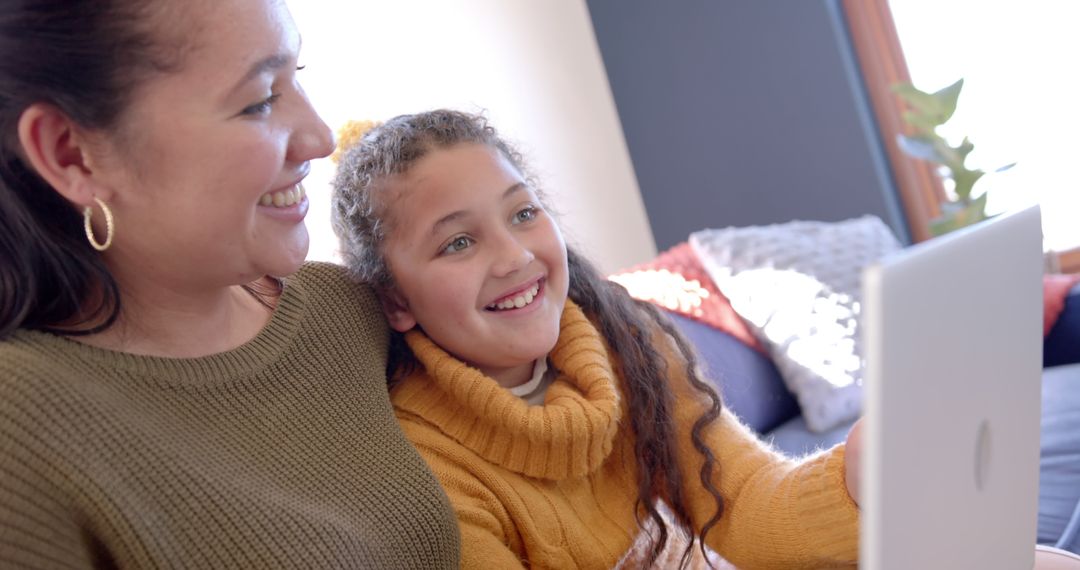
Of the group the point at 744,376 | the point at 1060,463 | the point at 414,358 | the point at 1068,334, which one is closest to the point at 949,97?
the point at 1068,334

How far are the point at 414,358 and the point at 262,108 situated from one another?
Result: 0.42m

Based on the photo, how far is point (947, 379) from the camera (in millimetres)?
732

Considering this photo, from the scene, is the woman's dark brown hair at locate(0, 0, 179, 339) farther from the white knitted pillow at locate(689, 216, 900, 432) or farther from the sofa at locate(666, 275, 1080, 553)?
the white knitted pillow at locate(689, 216, 900, 432)

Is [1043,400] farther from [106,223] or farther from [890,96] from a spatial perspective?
[106,223]

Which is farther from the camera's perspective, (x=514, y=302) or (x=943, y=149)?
(x=943, y=149)

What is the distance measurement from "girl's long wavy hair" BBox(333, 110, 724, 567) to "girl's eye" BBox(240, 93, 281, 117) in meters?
0.26

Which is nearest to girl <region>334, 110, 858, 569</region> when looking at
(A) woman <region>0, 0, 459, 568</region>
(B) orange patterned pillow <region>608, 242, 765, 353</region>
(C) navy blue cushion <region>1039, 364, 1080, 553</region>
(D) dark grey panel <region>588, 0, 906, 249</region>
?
(A) woman <region>0, 0, 459, 568</region>

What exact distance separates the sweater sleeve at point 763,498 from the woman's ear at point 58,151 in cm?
77

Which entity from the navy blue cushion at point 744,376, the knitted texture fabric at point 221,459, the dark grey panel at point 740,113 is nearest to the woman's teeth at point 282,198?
the knitted texture fabric at point 221,459

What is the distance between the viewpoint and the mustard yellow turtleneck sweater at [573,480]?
123 cm

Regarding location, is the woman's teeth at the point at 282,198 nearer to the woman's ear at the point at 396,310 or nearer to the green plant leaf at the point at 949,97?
the woman's ear at the point at 396,310

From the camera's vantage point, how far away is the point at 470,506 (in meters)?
1.23

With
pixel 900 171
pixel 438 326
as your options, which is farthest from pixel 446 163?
pixel 900 171

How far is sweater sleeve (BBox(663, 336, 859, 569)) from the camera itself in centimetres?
121
